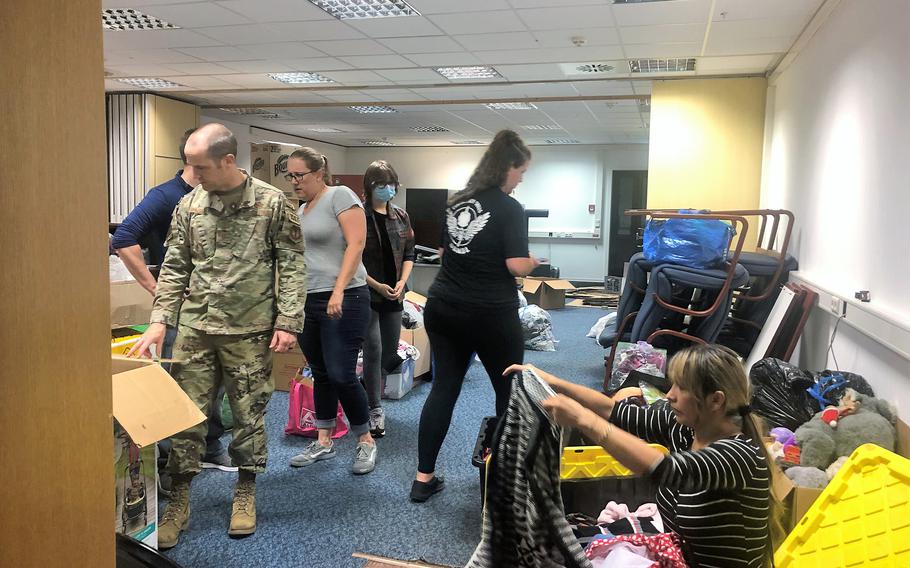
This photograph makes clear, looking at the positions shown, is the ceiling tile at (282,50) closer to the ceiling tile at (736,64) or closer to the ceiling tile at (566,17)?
the ceiling tile at (566,17)

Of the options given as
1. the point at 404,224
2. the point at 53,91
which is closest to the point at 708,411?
the point at 53,91

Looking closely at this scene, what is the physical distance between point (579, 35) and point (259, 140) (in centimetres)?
729

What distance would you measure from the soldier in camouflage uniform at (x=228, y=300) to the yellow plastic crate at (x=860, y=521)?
161cm

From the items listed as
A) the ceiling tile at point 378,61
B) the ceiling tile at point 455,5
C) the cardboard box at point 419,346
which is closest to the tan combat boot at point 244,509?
the cardboard box at point 419,346

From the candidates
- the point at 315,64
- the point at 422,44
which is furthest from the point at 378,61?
the point at 422,44

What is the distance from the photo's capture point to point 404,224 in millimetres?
3637

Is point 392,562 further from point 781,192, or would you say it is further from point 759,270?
point 781,192

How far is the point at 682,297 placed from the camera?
3.83 m

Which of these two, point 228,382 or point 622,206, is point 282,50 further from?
point 622,206

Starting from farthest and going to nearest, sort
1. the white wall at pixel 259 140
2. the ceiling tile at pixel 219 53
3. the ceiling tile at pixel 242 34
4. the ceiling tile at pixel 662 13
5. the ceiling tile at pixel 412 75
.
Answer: the white wall at pixel 259 140
the ceiling tile at pixel 412 75
the ceiling tile at pixel 219 53
the ceiling tile at pixel 242 34
the ceiling tile at pixel 662 13

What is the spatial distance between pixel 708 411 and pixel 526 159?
1.22m

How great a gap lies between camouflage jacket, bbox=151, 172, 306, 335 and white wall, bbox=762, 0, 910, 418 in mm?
2053

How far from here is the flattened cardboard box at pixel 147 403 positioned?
5.89 ft

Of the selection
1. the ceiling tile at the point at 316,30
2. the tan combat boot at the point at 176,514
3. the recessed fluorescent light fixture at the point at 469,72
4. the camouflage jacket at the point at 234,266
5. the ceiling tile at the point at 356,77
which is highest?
the recessed fluorescent light fixture at the point at 469,72
